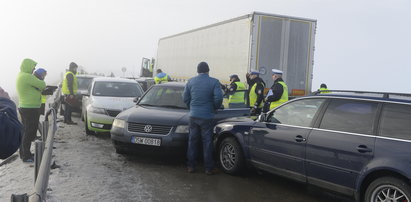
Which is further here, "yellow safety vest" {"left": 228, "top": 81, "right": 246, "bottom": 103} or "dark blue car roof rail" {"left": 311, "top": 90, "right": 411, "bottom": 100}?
Answer: "yellow safety vest" {"left": 228, "top": 81, "right": 246, "bottom": 103}

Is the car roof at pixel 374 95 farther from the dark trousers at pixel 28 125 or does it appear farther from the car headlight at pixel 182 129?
the dark trousers at pixel 28 125

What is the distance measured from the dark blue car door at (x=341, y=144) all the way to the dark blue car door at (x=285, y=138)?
0.58ft

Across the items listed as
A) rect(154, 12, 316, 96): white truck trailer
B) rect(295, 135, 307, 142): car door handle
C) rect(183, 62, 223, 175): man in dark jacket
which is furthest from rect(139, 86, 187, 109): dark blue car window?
rect(154, 12, 316, 96): white truck trailer

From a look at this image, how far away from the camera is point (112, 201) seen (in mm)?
5039

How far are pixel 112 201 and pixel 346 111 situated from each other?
319 centimetres

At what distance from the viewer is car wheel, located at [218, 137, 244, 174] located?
21.3 ft

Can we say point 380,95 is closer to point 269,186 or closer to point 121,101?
point 269,186

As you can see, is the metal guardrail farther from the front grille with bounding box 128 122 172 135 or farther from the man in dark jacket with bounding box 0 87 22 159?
the front grille with bounding box 128 122 172 135

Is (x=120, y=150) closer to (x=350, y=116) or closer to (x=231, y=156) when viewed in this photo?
(x=231, y=156)

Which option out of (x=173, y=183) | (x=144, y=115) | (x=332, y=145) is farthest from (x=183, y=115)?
(x=332, y=145)

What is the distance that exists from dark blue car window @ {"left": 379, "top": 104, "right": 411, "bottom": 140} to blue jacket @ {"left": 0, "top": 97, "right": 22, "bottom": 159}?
3.78m

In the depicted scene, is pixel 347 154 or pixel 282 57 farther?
pixel 282 57

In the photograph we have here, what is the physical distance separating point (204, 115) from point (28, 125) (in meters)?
3.27

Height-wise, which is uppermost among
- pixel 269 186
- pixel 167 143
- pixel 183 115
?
pixel 183 115
